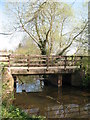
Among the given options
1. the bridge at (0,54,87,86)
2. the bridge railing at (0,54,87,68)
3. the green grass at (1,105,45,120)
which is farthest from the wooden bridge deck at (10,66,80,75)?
the green grass at (1,105,45,120)

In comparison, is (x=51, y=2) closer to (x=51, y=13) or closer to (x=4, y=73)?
(x=51, y=13)

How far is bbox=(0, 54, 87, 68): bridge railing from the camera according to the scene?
771cm

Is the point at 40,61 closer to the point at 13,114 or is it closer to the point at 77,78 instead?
the point at 77,78

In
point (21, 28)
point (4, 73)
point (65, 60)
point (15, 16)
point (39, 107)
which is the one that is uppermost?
point (15, 16)

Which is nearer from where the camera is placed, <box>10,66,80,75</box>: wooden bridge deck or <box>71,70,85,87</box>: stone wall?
<box>10,66,80,75</box>: wooden bridge deck

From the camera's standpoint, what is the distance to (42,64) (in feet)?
27.1

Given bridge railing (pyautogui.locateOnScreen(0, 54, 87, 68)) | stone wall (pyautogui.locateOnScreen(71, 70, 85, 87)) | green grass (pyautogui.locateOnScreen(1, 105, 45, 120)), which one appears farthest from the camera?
stone wall (pyautogui.locateOnScreen(71, 70, 85, 87))

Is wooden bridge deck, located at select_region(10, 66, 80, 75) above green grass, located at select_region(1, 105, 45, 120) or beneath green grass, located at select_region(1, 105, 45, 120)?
above

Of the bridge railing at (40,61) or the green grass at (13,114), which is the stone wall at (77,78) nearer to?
the bridge railing at (40,61)

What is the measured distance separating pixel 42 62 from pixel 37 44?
5.79ft

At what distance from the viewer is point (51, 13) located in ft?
31.6

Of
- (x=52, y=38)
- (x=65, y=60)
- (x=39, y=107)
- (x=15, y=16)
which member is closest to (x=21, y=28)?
(x=15, y=16)

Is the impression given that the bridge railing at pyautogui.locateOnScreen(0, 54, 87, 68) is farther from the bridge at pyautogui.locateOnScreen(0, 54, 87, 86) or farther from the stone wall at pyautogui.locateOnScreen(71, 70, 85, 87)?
the stone wall at pyautogui.locateOnScreen(71, 70, 85, 87)

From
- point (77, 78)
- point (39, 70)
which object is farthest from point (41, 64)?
point (77, 78)
